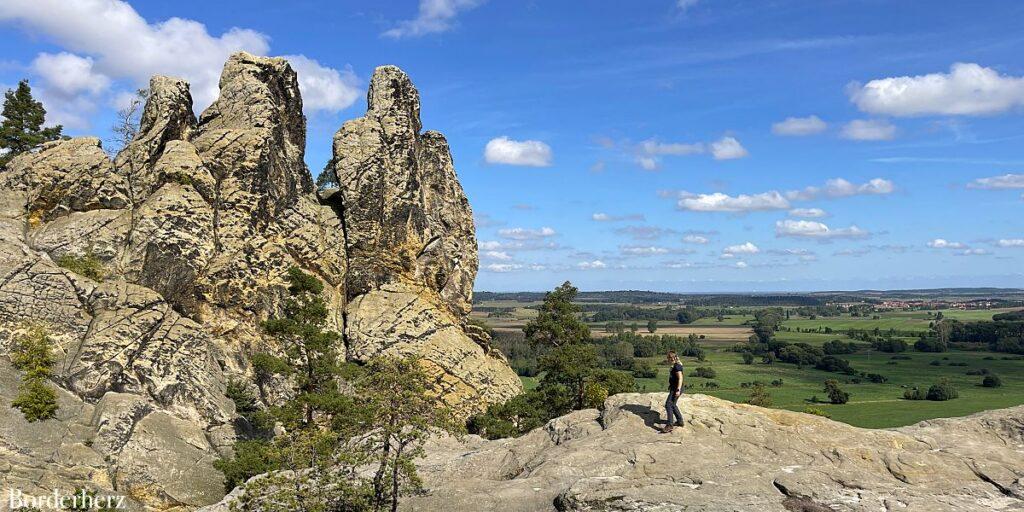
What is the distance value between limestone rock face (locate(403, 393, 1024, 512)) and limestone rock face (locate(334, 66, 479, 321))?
4527cm

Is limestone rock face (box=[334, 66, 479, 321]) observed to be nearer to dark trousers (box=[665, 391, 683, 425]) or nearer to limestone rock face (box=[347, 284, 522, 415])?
limestone rock face (box=[347, 284, 522, 415])

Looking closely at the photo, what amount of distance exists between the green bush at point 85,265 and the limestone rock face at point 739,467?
41.3 meters

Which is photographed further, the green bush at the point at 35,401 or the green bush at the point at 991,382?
the green bush at the point at 991,382

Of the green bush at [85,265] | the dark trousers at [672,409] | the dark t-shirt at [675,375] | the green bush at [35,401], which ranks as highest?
the green bush at [85,265]

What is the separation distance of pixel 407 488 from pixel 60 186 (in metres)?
51.0

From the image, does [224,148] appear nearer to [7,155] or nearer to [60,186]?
[60,186]

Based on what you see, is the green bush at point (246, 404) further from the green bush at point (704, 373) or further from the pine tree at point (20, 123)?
the green bush at point (704, 373)

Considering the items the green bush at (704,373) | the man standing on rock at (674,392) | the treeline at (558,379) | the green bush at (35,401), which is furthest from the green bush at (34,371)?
the green bush at (704,373)

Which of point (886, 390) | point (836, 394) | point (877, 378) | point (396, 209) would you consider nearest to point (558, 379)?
point (396, 209)

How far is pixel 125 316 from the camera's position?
2028 inches

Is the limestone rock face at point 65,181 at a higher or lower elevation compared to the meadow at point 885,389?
higher

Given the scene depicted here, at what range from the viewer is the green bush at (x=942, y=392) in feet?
475

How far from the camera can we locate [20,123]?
79500 millimetres

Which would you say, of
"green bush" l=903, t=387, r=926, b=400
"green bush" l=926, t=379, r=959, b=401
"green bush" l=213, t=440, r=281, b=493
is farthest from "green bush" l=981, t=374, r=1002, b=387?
"green bush" l=213, t=440, r=281, b=493
